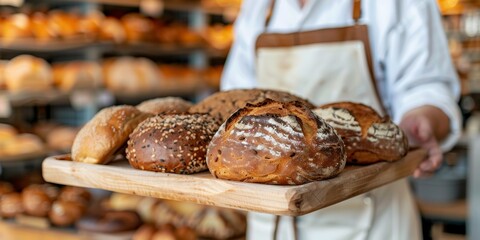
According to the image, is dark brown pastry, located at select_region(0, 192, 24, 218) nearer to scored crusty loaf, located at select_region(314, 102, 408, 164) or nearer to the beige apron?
the beige apron

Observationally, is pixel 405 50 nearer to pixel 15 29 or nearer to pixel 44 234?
pixel 44 234

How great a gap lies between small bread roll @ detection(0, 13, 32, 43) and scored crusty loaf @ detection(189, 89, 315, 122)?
8.46ft

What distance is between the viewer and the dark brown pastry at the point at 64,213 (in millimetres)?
2656

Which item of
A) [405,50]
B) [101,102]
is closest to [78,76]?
[101,102]

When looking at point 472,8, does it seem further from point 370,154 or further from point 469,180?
point 370,154

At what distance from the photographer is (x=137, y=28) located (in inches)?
166

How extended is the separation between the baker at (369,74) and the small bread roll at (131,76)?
2.36 metres

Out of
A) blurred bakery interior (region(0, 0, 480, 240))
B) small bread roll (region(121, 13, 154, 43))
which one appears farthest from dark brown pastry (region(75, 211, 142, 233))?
small bread roll (region(121, 13, 154, 43))

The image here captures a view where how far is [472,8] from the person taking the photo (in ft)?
18.3

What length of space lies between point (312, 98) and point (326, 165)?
2.76ft

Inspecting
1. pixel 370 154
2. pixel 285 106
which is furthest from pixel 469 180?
pixel 285 106

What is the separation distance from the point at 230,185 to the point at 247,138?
8 cm

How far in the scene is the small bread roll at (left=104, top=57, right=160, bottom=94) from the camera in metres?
3.99

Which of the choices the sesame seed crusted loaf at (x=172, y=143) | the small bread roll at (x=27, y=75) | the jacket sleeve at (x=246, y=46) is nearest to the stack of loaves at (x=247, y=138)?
the sesame seed crusted loaf at (x=172, y=143)
